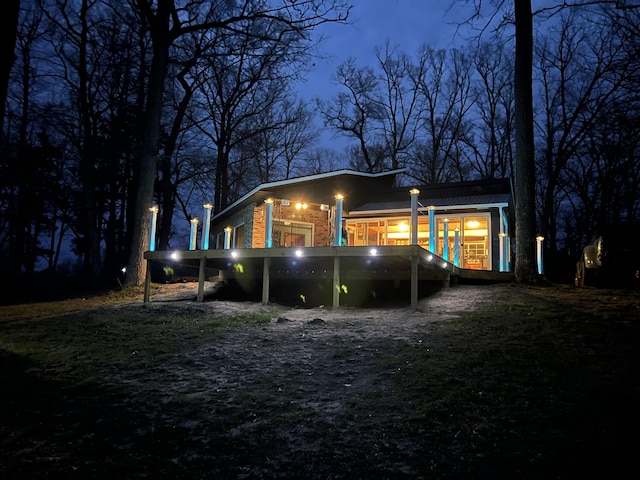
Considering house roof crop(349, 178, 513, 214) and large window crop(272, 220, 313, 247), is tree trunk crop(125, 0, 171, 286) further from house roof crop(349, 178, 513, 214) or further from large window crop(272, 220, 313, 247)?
house roof crop(349, 178, 513, 214)

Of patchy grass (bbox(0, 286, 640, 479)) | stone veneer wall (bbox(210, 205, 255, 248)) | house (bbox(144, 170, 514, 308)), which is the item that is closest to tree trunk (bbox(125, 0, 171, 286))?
house (bbox(144, 170, 514, 308))

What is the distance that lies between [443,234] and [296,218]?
5.91 m

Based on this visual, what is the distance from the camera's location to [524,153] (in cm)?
1067

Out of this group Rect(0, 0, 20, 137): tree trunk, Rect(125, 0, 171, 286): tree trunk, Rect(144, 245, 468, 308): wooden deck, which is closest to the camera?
Rect(0, 0, 20, 137): tree trunk

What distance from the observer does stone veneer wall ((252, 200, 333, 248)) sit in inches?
650

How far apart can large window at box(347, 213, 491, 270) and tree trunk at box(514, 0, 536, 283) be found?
357 cm

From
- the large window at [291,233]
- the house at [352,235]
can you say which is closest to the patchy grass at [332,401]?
the house at [352,235]

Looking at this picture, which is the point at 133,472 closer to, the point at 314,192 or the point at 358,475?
the point at 358,475

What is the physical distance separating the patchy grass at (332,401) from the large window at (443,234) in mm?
8668

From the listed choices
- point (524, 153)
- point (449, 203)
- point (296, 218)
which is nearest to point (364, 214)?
point (296, 218)

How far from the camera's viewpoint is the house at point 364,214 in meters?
15.3

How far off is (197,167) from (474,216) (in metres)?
14.8

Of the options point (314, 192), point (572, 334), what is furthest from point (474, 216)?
point (572, 334)

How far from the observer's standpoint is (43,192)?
25031 mm
